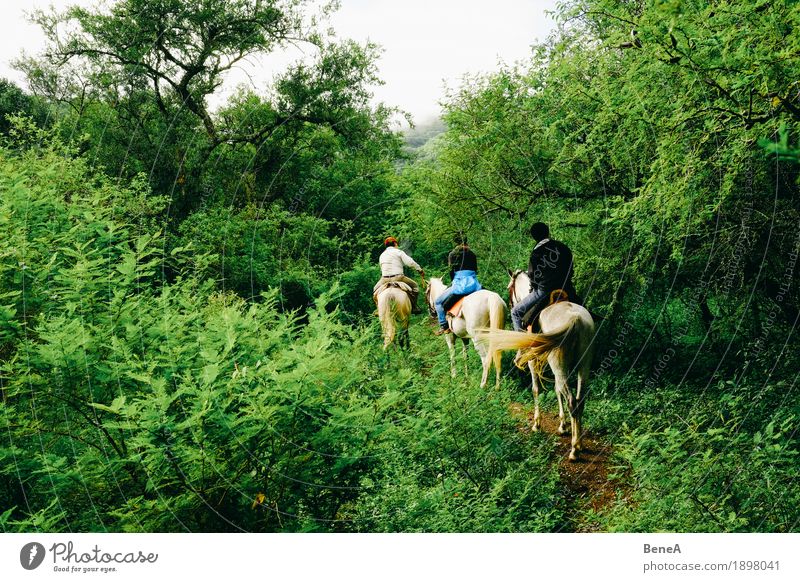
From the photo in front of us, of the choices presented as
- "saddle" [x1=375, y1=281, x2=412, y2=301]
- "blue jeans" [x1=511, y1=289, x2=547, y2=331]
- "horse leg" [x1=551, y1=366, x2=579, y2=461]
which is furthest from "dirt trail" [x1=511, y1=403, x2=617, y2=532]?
"saddle" [x1=375, y1=281, x2=412, y2=301]

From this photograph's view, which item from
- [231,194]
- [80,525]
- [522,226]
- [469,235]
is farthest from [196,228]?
[80,525]

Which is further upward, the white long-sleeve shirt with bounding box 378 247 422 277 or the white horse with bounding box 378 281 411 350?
the white long-sleeve shirt with bounding box 378 247 422 277

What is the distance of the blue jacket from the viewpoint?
962cm

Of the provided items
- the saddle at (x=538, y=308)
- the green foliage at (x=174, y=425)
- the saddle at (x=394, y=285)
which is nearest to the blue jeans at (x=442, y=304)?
the saddle at (x=394, y=285)

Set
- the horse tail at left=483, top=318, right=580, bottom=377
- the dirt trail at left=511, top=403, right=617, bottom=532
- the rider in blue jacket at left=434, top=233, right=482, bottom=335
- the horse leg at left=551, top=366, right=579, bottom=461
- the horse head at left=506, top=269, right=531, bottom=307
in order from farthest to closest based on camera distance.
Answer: the rider in blue jacket at left=434, top=233, right=482, bottom=335
the horse head at left=506, top=269, right=531, bottom=307
the horse leg at left=551, top=366, right=579, bottom=461
the horse tail at left=483, top=318, right=580, bottom=377
the dirt trail at left=511, top=403, right=617, bottom=532

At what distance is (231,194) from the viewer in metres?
11.7

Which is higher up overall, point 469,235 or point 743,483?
point 469,235

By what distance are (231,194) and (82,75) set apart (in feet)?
13.2

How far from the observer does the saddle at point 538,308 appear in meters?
6.96

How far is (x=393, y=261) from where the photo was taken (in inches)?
418

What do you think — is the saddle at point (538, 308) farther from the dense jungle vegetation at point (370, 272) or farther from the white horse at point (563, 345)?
the dense jungle vegetation at point (370, 272)

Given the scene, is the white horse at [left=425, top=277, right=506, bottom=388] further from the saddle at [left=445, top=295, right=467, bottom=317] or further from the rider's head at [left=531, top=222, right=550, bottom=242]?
the rider's head at [left=531, top=222, right=550, bottom=242]

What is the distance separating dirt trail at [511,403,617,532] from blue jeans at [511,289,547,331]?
1.54 meters

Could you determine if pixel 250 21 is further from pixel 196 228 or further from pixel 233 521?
pixel 233 521
